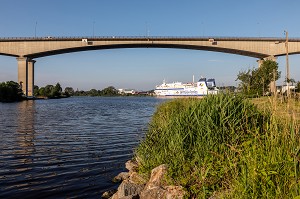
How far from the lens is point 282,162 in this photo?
4.27 metres

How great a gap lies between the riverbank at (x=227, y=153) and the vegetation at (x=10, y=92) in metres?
80.4

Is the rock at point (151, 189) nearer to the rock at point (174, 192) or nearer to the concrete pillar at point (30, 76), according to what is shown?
the rock at point (174, 192)

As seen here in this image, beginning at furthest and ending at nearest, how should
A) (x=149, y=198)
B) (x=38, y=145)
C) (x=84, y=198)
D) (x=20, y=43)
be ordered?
(x=20, y=43) → (x=38, y=145) → (x=84, y=198) → (x=149, y=198)

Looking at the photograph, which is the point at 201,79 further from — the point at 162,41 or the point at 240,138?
the point at 240,138

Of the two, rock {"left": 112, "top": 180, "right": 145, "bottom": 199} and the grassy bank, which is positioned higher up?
the grassy bank

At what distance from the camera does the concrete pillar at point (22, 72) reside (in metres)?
87.0

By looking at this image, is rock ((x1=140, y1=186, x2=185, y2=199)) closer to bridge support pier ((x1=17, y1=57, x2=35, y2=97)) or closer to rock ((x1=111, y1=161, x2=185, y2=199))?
rock ((x1=111, y1=161, x2=185, y2=199))

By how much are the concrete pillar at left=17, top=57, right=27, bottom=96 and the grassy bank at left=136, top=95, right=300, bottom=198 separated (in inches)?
3400

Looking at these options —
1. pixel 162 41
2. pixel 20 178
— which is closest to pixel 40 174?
pixel 20 178

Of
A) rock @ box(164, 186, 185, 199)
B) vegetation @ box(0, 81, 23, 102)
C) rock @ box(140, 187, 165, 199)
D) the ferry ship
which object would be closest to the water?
rock @ box(140, 187, 165, 199)

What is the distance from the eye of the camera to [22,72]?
3519 inches

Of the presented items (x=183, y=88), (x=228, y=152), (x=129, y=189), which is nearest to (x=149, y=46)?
(x=183, y=88)

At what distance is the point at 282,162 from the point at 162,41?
84.7m

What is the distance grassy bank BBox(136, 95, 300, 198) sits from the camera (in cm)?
416
